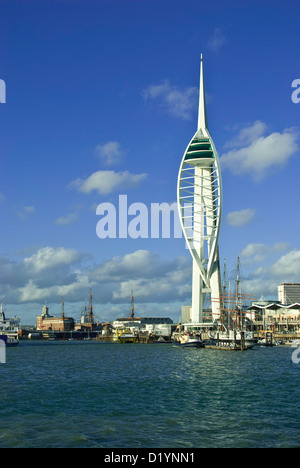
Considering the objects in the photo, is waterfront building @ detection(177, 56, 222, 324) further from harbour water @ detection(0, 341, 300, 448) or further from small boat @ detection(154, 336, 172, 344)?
harbour water @ detection(0, 341, 300, 448)

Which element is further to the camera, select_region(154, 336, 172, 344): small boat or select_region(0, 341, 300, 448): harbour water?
select_region(154, 336, 172, 344): small boat

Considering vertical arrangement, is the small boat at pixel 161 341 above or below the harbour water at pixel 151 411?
below

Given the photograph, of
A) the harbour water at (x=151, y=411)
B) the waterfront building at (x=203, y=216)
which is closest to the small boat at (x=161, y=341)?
the waterfront building at (x=203, y=216)

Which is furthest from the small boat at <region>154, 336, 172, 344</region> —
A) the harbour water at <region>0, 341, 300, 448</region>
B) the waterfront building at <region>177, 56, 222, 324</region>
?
the harbour water at <region>0, 341, 300, 448</region>

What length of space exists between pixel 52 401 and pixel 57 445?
12759mm

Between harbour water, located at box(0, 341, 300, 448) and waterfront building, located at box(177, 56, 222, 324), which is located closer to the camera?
harbour water, located at box(0, 341, 300, 448)

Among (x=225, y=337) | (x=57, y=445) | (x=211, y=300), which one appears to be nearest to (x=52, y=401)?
(x=57, y=445)

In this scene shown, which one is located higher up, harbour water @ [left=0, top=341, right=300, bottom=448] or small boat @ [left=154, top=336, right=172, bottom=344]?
harbour water @ [left=0, top=341, right=300, bottom=448]

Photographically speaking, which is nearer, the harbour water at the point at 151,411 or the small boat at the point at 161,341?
the harbour water at the point at 151,411

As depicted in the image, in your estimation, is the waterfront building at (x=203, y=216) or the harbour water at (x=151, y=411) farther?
the waterfront building at (x=203, y=216)

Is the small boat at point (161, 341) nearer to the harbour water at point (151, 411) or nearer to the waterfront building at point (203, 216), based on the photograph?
the waterfront building at point (203, 216)

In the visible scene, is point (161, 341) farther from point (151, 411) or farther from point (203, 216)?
point (151, 411)

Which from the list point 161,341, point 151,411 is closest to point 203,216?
point 161,341

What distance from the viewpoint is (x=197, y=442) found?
21.9 m
